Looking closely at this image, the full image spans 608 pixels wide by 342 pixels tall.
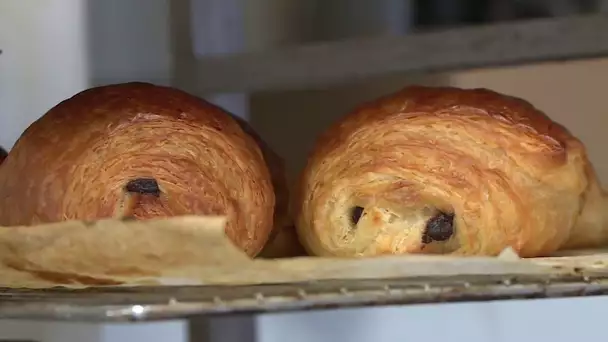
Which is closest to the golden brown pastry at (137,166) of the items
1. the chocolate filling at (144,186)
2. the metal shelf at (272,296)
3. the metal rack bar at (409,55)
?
the chocolate filling at (144,186)

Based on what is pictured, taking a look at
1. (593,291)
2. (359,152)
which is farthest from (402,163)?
(593,291)

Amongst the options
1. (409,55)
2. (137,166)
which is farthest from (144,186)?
(409,55)

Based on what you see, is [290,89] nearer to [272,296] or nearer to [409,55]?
[409,55]

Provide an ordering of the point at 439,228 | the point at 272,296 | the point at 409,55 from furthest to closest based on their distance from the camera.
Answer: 1. the point at 409,55
2. the point at 439,228
3. the point at 272,296

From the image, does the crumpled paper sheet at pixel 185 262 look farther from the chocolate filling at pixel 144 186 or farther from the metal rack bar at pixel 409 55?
the metal rack bar at pixel 409 55

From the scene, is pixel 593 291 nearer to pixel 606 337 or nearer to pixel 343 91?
pixel 606 337

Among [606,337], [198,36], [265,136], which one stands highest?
[198,36]
